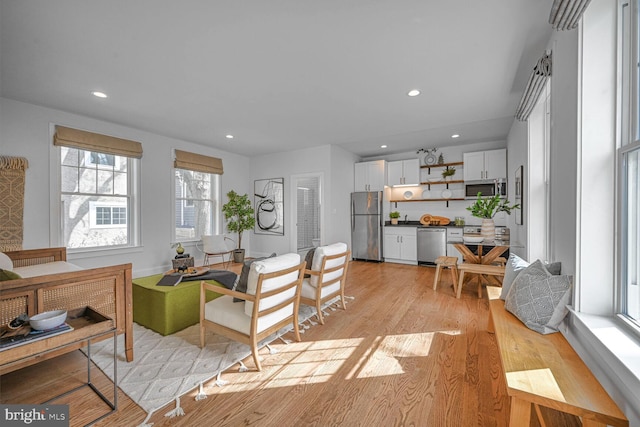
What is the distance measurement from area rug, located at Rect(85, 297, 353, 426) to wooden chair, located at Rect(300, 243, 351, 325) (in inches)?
16.7

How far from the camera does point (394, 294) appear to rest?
3588 millimetres

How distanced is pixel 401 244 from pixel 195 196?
15.1ft

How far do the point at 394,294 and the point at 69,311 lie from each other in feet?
10.9

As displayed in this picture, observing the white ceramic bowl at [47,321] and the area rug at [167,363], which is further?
the area rug at [167,363]

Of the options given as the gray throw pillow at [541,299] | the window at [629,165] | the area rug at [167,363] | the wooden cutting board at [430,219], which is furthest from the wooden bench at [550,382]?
the wooden cutting board at [430,219]

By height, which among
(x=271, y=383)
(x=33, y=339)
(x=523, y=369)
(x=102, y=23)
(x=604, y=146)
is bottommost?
(x=271, y=383)

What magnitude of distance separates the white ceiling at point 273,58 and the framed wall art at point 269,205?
232cm

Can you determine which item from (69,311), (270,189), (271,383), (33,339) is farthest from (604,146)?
(270,189)

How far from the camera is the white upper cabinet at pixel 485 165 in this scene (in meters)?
4.97

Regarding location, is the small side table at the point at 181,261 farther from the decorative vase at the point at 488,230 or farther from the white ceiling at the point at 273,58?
the decorative vase at the point at 488,230

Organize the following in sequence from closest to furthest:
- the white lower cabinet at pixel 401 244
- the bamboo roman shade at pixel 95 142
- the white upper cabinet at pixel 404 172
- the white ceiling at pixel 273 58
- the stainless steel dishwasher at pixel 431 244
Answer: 1. the white ceiling at pixel 273 58
2. the bamboo roman shade at pixel 95 142
3. the stainless steel dishwasher at pixel 431 244
4. the white lower cabinet at pixel 401 244
5. the white upper cabinet at pixel 404 172

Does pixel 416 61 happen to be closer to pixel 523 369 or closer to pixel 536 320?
pixel 536 320

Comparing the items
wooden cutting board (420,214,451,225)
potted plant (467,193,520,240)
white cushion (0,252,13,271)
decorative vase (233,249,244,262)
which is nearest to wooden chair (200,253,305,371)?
white cushion (0,252,13,271)
